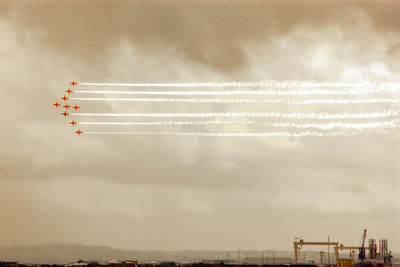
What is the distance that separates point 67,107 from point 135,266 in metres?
70.4

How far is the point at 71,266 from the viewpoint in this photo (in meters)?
184

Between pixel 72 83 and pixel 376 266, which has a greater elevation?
pixel 72 83

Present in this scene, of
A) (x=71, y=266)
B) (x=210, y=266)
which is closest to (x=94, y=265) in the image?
(x=71, y=266)

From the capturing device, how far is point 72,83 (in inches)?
5463

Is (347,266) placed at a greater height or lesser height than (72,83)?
lesser

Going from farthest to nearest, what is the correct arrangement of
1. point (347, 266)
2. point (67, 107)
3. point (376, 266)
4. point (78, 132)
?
point (347, 266) < point (376, 266) < point (67, 107) < point (78, 132)

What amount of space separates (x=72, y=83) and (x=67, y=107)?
8094 mm

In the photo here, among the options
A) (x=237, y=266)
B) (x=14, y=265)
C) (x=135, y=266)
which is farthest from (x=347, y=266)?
(x=14, y=265)

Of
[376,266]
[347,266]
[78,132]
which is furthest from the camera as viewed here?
[347,266]

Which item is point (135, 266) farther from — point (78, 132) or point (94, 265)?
point (78, 132)

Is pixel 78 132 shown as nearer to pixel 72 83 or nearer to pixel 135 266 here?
pixel 72 83

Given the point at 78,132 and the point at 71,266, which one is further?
the point at 71,266

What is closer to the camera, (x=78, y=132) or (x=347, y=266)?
(x=78, y=132)

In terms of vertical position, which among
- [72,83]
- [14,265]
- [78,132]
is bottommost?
[14,265]
